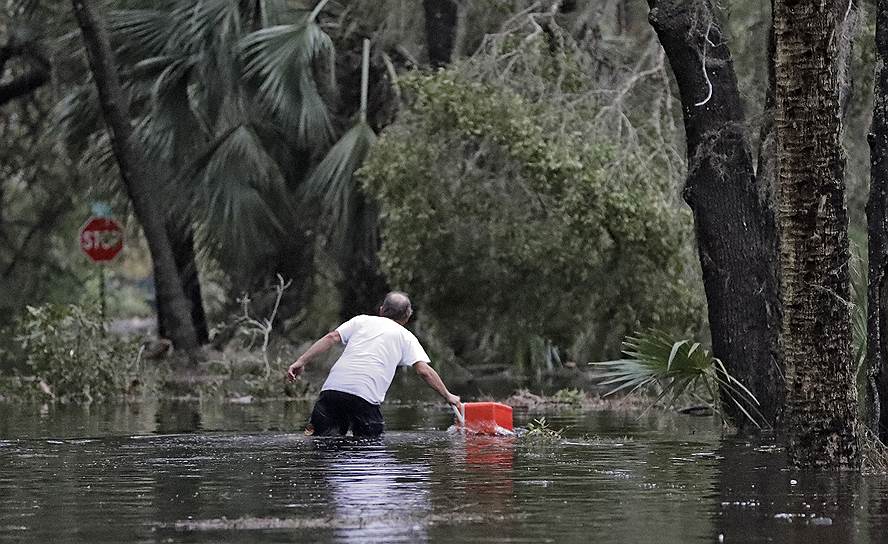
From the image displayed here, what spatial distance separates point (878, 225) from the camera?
46.0 feet

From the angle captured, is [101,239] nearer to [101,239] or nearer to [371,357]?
[101,239]

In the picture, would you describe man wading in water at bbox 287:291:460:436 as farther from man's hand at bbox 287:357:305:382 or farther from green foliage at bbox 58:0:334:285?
green foliage at bbox 58:0:334:285

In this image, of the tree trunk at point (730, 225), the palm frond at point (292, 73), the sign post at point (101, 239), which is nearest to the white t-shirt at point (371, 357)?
the tree trunk at point (730, 225)

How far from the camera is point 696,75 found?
16516 mm

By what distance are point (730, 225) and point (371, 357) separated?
3437 millimetres

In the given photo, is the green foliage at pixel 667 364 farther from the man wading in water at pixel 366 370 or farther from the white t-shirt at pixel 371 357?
the white t-shirt at pixel 371 357

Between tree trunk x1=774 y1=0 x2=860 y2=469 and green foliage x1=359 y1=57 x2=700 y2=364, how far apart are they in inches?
442

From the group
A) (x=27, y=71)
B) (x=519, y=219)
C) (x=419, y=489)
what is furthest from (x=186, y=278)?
(x=419, y=489)

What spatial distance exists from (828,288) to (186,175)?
63.5 feet

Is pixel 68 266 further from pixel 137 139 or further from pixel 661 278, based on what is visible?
pixel 661 278

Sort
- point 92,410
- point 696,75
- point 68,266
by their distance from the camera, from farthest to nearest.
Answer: point 68,266
point 92,410
point 696,75

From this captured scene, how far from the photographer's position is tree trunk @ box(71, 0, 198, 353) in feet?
94.4

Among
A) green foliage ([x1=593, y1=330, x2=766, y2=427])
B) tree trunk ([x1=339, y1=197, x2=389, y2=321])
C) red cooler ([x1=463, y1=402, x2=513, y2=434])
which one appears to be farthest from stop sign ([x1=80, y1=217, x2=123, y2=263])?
green foliage ([x1=593, y1=330, x2=766, y2=427])

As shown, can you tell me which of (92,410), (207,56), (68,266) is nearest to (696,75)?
(92,410)
